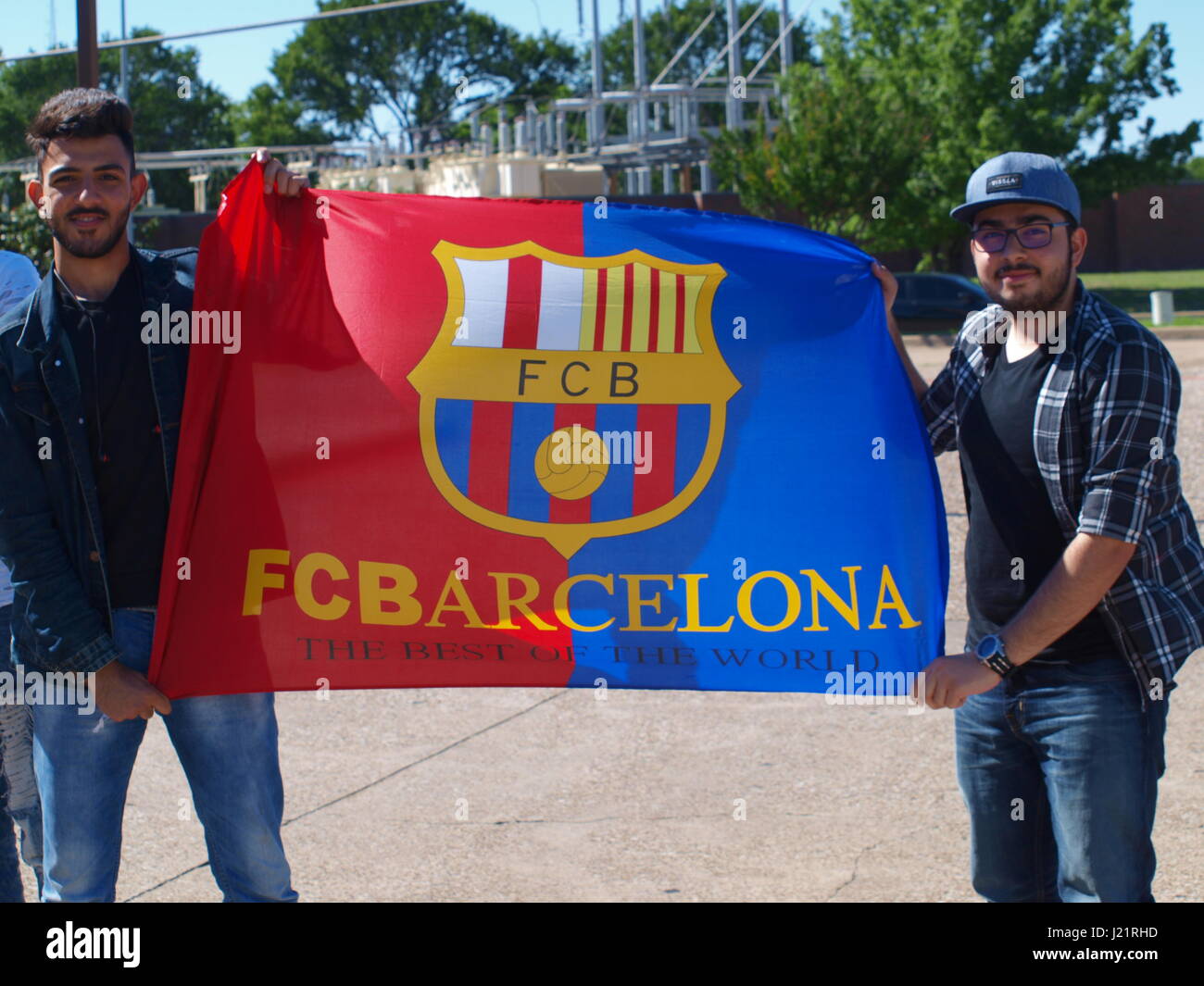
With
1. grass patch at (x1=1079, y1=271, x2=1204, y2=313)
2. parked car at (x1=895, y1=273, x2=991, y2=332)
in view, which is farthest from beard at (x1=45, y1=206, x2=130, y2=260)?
grass patch at (x1=1079, y1=271, x2=1204, y2=313)

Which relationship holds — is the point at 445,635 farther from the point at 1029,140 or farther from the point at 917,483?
the point at 1029,140

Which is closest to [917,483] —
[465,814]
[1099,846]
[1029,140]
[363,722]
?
[1099,846]

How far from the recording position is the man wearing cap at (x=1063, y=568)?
301cm

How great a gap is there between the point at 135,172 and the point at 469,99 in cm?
8312

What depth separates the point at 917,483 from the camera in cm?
368

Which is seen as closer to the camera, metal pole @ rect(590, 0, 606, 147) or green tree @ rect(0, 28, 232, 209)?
metal pole @ rect(590, 0, 606, 147)

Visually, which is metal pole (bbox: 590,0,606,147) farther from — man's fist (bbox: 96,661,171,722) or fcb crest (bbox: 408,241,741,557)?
man's fist (bbox: 96,661,171,722)

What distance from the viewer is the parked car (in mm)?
26344

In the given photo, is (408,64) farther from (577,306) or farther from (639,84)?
(577,306)

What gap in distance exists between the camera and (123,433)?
10.8 ft

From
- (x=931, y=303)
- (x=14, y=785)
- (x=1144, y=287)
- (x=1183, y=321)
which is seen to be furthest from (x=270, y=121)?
(x=14, y=785)

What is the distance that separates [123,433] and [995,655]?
206cm

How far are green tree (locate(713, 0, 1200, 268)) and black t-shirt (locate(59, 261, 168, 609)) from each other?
28.1 metres
